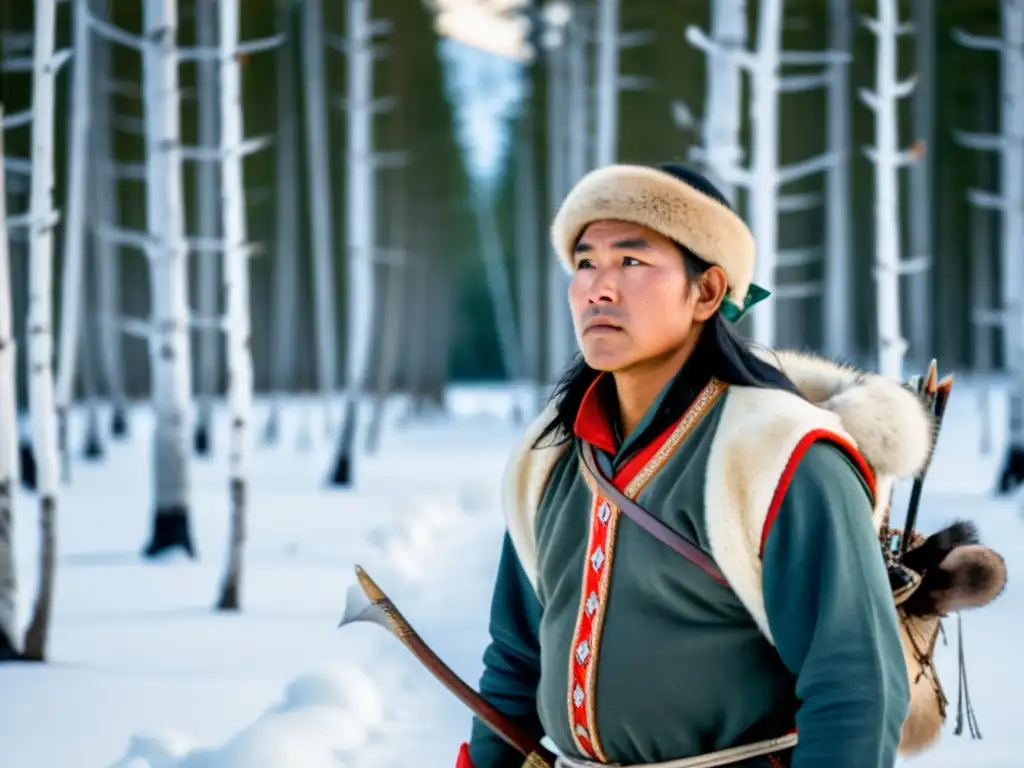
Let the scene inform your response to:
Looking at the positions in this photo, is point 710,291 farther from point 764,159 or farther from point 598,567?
point 764,159

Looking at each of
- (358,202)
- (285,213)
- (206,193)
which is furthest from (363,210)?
(285,213)

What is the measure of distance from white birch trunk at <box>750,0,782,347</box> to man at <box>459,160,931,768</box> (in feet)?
22.5

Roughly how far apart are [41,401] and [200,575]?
305 centimetres

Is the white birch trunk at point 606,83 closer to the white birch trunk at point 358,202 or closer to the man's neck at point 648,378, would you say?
the white birch trunk at point 358,202

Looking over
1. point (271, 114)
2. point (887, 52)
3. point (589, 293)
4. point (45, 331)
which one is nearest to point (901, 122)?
point (271, 114)

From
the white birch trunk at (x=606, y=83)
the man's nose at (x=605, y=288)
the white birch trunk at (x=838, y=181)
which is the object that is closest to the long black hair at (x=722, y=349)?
the man's nose at (x=605, y=288)

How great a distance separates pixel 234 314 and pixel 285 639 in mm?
2025

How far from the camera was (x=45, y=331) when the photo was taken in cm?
580

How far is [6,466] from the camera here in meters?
5.50

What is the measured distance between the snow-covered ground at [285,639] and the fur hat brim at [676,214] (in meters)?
2.83

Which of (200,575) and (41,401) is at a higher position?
(41,401)

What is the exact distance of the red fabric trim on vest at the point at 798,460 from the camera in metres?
1.55

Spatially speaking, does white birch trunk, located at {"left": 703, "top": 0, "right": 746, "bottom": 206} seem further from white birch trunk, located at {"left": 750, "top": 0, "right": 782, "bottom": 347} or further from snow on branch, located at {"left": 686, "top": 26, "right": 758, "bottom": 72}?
white birch trunk, located at {"left": 750, "top": 0, "right": 782, "bottom": 347}

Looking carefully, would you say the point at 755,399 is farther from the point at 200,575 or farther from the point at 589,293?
the point at 200,575
